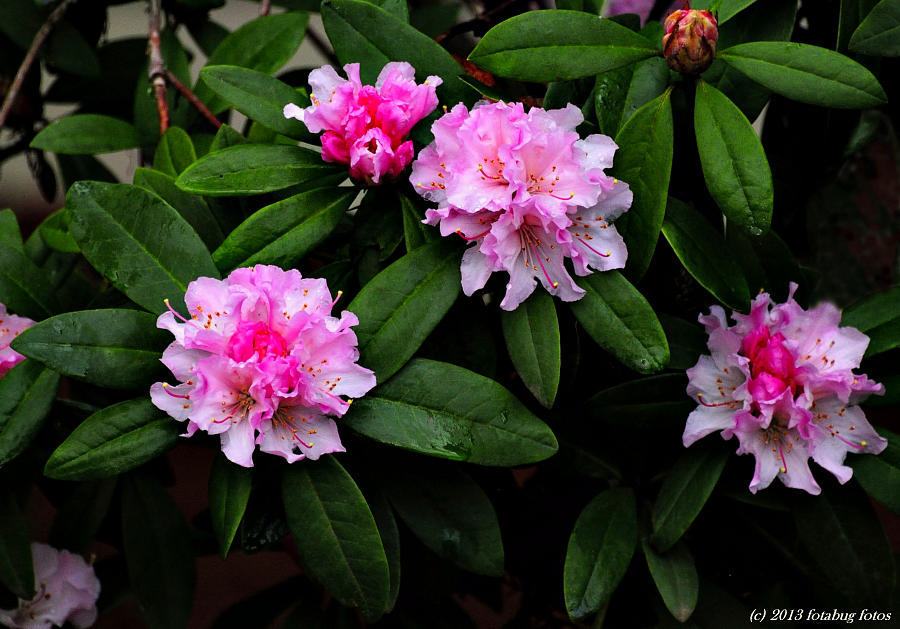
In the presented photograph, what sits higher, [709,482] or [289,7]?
[289,7]

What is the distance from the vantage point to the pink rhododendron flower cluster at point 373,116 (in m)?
0.92

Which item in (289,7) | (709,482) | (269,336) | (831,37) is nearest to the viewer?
(269,336)

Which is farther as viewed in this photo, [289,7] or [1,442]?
[289,7]

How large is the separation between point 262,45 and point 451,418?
699 millimetres

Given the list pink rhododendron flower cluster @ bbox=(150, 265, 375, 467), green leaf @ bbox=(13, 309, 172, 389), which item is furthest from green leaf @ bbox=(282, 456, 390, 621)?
green leaf @ bbox=(13, 309, 172, 389)

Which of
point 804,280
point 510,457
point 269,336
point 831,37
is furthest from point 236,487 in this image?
point 831,37

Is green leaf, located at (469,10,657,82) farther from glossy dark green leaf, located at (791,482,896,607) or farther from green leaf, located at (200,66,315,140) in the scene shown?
glossy dark green leaf, located at (791,482,896,607)

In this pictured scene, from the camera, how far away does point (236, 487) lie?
0.88m

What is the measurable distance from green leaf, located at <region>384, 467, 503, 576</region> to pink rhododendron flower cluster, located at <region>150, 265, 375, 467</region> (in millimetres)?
160

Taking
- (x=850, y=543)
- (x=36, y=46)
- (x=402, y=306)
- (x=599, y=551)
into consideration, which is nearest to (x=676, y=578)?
(x=599, y=551)

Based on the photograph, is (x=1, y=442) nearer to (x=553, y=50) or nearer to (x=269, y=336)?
(x=269, y=336)

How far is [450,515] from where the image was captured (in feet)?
3.23

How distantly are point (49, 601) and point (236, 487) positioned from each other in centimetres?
54

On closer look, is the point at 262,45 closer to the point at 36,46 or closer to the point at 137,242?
the point at 36,46
